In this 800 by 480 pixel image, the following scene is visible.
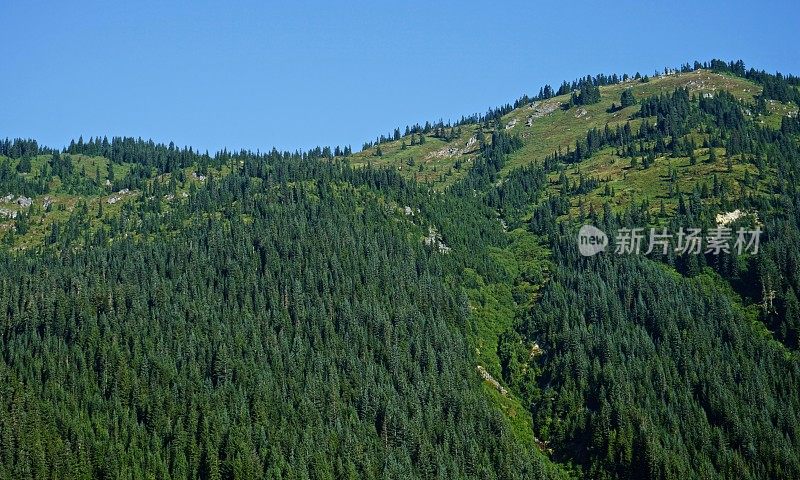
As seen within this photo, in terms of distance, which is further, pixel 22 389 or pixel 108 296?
pixel 108 296

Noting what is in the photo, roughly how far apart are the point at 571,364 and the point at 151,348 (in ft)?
315

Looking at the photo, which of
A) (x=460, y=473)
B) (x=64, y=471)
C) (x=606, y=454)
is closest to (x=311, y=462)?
(x=460, y=473)

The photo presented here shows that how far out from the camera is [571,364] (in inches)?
7470

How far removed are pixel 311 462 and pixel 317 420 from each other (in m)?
14.6

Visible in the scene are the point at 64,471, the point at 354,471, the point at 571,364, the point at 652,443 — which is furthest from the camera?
the point at 571,364

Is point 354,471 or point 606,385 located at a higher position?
point 606,385

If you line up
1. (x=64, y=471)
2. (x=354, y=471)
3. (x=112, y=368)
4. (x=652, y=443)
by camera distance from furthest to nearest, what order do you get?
(x=112, y=368), (x=652, y=443), (x=354, y=471), (x=64, y=471)

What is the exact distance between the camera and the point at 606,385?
180 m

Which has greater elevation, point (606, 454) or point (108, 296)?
point (108, 296)

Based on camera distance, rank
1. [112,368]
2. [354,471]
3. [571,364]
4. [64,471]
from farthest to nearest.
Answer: [571,364]
[112,368]
[354,471]
[64,471]

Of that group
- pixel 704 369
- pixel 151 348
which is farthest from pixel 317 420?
pixel 704 369

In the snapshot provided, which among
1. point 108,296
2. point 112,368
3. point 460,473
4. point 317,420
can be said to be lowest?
point 460,473

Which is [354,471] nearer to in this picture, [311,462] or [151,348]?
[311,462]

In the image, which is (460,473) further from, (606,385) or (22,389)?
(22,389)
